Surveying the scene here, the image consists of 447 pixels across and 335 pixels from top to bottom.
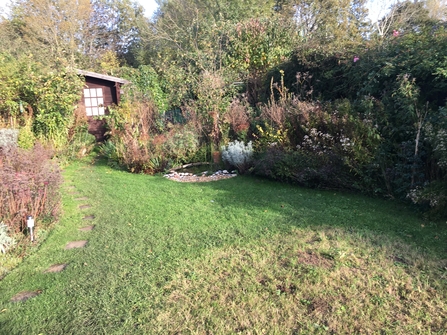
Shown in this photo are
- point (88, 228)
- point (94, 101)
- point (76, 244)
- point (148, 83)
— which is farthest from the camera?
point (148, 83)

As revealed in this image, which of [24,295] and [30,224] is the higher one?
[30,224]

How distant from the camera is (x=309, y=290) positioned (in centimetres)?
298

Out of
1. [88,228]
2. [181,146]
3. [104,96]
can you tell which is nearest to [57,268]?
[88,228]

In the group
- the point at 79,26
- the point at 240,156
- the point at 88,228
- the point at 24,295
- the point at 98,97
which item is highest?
the point at 79,26

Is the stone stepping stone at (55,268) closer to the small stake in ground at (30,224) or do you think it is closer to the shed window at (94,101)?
the small stake in ground at (30,224)

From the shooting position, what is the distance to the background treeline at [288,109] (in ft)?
19.0

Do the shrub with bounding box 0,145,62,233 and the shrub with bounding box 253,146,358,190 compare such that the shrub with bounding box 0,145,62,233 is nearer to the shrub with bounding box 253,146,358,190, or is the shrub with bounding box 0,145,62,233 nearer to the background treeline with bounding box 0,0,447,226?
the background treeline with bounding box 0,0,447,226

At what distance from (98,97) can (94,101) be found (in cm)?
25

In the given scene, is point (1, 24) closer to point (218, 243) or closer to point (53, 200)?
point (53, 200)

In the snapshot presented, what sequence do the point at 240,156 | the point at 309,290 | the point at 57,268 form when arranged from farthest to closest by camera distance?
the point at 240,156 < the point at 57,268 < the point at 309,290

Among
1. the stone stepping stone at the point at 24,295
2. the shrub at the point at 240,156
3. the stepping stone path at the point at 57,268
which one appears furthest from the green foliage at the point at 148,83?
the stone stepping stone at the point at 24,295

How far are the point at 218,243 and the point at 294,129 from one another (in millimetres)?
4372

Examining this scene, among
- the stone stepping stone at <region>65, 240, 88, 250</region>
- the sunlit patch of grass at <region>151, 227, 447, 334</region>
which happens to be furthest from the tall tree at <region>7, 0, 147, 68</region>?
A: the sunlit patch of grass at <region>151, 227, 447, 334</region>

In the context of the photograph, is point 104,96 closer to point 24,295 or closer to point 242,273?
point 24,295
